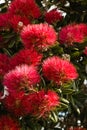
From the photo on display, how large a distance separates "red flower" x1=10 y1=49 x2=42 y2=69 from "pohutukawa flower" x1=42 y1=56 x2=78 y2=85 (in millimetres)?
74

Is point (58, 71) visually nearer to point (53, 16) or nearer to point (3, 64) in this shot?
point (3, 64)

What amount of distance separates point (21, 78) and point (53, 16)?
24.9 inches

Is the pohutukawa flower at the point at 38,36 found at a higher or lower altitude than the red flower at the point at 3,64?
higher

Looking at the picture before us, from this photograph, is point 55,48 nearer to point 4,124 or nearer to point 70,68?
point 70,68

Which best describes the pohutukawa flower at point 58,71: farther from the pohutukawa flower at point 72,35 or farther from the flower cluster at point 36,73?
the pohutukawa flower at point 72,35

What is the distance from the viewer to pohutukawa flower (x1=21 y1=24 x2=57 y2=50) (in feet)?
5.54

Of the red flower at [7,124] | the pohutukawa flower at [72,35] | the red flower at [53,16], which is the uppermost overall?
the pohutukawa flower at [72,35]

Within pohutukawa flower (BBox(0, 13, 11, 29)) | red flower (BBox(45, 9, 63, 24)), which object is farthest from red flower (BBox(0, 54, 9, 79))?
red flower (BBox(45, 9, 63, 24))

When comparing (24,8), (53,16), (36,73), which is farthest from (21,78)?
(53,16)

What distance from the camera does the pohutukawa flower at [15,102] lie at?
1558 mm

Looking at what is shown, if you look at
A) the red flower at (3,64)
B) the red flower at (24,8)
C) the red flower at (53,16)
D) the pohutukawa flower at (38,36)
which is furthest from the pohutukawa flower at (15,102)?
the red flower at (53,16)

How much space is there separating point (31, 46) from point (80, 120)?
0.61 meters

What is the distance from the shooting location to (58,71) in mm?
1554

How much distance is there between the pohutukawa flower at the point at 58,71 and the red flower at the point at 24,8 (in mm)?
435
